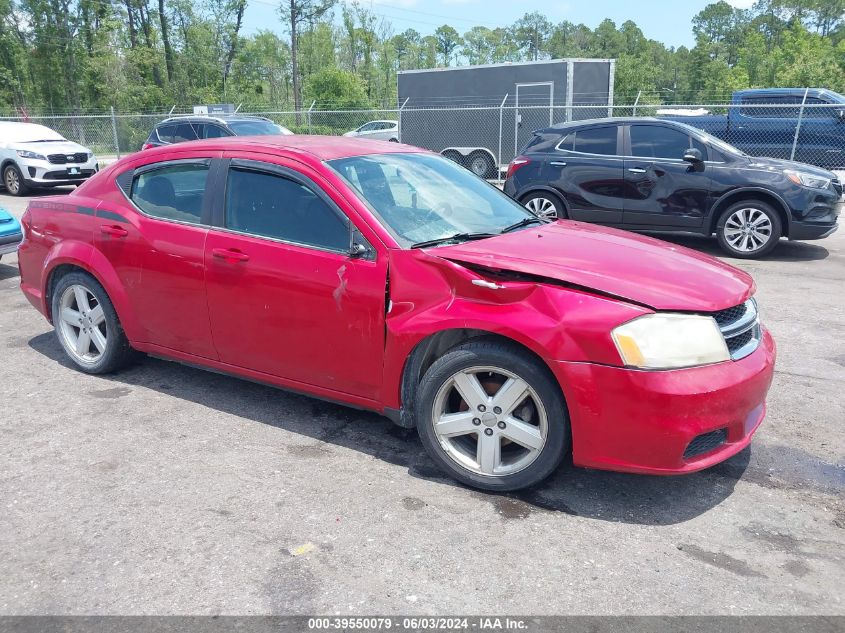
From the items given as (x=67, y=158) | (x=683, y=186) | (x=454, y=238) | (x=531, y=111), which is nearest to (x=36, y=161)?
(x=67, y=158)

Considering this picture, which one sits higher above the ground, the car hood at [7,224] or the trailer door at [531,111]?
the trailer door at [531,111]

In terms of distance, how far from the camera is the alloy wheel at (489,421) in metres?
3.23

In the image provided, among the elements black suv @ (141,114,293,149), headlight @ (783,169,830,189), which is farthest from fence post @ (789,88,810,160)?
black suv @ (141,114,293,149)

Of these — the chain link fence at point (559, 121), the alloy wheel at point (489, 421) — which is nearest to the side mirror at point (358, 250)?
the alloy wheel at point (489, 421)

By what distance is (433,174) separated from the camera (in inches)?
171

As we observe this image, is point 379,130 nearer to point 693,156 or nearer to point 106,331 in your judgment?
point 693,156

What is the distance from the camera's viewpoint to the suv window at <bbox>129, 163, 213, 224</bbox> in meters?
4.24

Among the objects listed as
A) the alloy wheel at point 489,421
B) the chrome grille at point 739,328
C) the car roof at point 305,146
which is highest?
the car roof at point 305,146

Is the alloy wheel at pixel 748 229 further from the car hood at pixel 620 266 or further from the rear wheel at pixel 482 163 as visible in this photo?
the rear wheel at pixel 482 163

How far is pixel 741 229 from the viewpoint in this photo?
8.86 metres

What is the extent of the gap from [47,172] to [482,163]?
34.4 ft

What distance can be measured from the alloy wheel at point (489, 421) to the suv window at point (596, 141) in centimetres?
681

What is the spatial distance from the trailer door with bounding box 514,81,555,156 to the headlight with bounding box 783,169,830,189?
10.1 metres

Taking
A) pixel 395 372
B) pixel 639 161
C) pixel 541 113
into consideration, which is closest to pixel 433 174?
pixel 395 372
